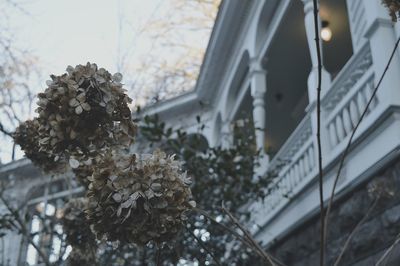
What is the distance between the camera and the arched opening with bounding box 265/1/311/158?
29.1 ft

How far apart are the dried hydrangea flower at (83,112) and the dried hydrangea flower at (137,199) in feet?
0.84

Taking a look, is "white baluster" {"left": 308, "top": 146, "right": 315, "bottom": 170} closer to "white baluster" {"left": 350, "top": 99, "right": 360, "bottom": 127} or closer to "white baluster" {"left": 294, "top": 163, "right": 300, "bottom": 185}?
"white baluster" {"left": 294, "top": 163, "right": 300, "bottom": 185}

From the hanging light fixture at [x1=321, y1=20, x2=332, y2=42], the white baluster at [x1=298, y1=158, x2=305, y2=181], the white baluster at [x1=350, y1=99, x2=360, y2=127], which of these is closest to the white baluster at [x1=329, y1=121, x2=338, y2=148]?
the white baluster at [x1=350, y1=99, x2=360, y2=127]

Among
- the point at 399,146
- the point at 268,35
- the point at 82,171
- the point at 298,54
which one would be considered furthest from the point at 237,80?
the point at 82,171

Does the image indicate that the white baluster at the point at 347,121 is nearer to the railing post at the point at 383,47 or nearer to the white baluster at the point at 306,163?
the railing post at the point at 383,47

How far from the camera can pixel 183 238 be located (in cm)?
584

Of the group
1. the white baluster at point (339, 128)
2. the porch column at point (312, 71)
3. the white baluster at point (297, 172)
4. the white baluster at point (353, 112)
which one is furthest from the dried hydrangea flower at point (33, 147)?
the white baluster at point (297, 172)

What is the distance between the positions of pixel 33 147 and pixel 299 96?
903 cm

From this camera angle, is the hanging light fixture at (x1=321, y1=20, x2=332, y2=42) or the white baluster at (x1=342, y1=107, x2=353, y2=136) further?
the hanging light fixture at (x1=321, y1=20, x2=332, y2=42)

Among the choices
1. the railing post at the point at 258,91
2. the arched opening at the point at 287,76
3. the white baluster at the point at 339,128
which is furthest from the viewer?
the arched opening at the point at 287,76

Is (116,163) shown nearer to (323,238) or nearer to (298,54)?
(323,238)

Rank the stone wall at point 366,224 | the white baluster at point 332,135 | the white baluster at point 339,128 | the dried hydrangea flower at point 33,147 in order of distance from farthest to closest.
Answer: the white baluster at point 332,135 < the white baluster at point 339,128 < the stone wall at point 366,224 < the dried hydrangea flower at point 33,147

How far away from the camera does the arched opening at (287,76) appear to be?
29.1 ft

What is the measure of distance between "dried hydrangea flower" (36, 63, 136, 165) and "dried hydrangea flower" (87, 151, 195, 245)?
257 millimetres
